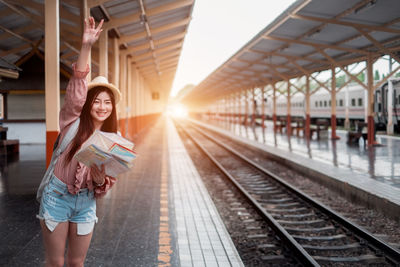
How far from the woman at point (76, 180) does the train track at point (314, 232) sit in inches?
114

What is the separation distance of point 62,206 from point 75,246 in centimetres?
30

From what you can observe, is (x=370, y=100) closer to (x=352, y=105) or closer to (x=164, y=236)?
(x=164, y=236)

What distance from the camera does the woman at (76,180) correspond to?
87.6 inches

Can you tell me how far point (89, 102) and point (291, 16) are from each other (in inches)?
353

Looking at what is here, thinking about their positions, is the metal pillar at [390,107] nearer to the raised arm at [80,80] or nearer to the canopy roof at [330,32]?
the canopy roof at [330,32]

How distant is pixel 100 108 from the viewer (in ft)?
7.76

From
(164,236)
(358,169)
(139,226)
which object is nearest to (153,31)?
(358,169)

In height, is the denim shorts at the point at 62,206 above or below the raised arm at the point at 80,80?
below

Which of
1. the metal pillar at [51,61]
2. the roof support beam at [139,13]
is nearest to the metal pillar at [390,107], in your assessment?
the roof support beam at [139,13]

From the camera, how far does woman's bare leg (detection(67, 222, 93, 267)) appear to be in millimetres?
2320

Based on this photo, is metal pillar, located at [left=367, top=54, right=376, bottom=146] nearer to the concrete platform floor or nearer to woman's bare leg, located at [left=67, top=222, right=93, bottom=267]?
the concrete platform floor

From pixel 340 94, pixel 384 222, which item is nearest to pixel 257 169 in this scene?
pixel 384 222

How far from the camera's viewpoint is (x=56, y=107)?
6820mm

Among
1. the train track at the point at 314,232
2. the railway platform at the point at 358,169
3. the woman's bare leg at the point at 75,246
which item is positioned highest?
the woman's bare leg at the point at 75,246
